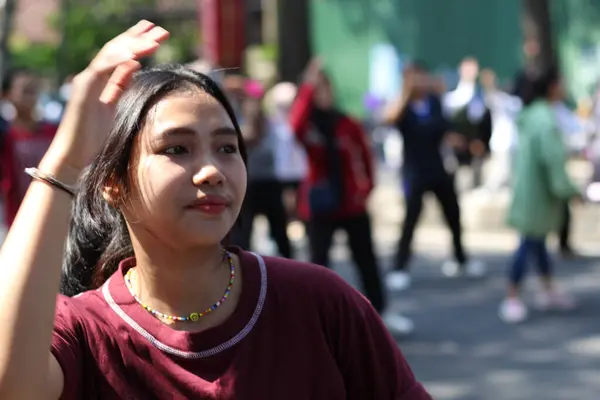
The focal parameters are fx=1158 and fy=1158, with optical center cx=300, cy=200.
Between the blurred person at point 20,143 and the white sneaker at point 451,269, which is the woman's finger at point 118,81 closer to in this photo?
the blurred person at point 20,143

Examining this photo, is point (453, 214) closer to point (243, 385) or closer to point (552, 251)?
point (552, 251)

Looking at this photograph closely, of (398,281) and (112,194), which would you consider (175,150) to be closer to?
(112,194)

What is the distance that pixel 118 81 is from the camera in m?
1.92

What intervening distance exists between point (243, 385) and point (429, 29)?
25.2m

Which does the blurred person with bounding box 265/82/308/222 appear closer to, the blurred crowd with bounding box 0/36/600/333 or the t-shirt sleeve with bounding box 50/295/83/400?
the blurred crowd with bounding box 0/36/600/333

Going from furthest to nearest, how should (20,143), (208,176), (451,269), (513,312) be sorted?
1. (451,269)
2. (513,312)
3. (20,143)
4. (208,176)

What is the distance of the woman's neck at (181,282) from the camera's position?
79.9 inches

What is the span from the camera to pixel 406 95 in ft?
29.5

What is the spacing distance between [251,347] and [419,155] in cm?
741

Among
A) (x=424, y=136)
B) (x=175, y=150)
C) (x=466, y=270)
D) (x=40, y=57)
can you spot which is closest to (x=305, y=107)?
(x=424, y=136)

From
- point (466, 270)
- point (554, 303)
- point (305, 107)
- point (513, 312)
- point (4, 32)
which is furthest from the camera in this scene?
point (4, 32)

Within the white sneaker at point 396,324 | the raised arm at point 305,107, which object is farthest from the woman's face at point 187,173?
the white sneaker at point 396,324

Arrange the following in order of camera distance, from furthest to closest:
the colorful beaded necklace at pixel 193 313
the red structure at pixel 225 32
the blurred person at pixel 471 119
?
the blurred person at pixel 471 119 → the red structure at pixel 225 32 → the colorful beaded necklace at pixel 193 313

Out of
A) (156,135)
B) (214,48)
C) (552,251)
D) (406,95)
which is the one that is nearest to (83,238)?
(156,135)
